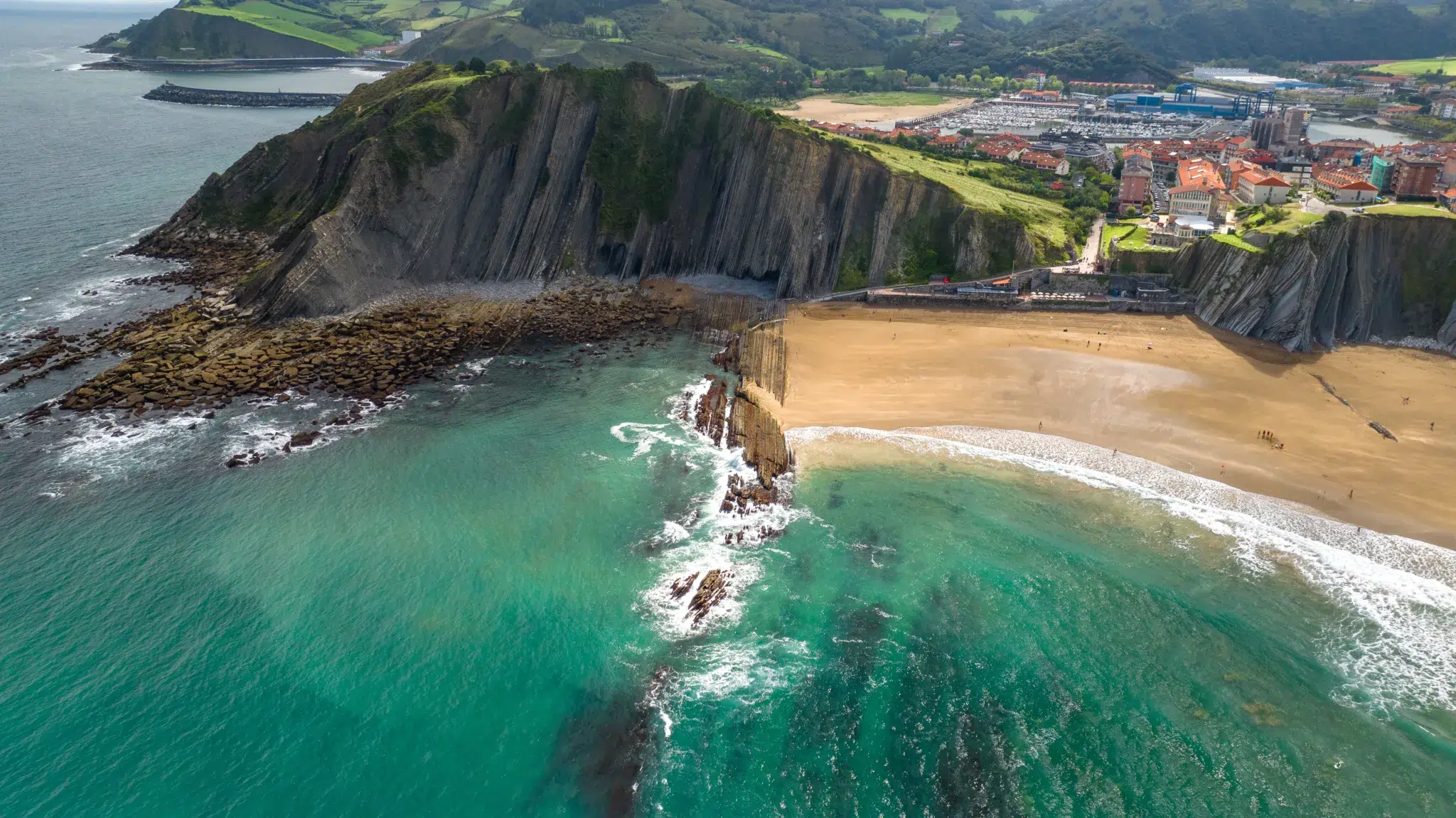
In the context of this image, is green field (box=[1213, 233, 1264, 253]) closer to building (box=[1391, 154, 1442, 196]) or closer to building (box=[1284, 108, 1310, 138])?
building (box=[1391, 154, 1442, 196])

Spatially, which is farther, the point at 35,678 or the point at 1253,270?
the point at 1253,270

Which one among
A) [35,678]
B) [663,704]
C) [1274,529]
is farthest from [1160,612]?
[35,678]

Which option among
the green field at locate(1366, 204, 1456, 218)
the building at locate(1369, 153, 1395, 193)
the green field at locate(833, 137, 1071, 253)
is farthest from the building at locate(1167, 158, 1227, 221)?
the building at locate(1369, 153, 1395, 193)

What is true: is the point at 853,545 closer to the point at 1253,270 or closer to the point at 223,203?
the point at 1253,270

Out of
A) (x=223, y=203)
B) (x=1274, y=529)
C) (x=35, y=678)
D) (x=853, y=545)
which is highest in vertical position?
(x=223, y=203)

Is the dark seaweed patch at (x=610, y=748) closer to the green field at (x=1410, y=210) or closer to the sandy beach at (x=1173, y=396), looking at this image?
the sandy beach at (x=1173, y=396)

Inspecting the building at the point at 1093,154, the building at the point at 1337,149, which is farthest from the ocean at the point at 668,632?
the building at the point at 1337,149

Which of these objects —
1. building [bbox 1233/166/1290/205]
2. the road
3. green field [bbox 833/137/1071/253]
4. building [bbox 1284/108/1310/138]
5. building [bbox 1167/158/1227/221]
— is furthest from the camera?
building [bbox 1284/108/1310/138]
